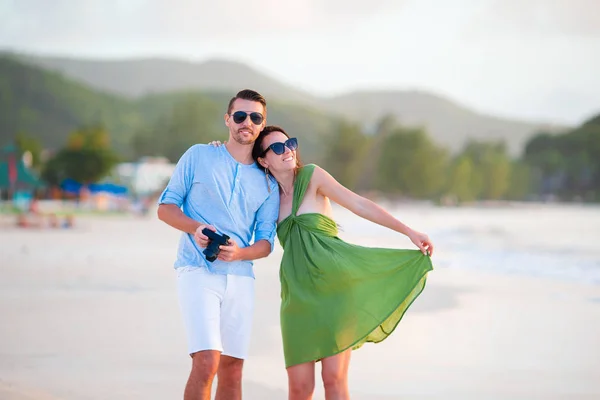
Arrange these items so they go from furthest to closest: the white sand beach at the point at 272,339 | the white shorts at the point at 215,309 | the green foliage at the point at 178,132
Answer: the green foliage at the point at 178,132 < the white sand beach at the point at 272,339 < the white shorts at the point at 215,309

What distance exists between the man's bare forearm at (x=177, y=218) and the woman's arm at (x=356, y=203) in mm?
683

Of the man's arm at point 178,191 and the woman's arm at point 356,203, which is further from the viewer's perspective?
the woman's arm at point 356,203

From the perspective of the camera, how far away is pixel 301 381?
13.6 feet

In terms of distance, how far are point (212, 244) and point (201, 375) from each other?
0.62 meters

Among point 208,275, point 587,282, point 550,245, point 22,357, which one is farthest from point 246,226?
point 550,245

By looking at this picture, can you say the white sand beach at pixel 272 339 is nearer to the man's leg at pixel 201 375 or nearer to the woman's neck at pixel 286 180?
the man's leg at pixel 201 375

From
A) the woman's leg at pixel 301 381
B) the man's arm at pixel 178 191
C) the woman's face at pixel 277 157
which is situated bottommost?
the woman's leg at pixel 301 381

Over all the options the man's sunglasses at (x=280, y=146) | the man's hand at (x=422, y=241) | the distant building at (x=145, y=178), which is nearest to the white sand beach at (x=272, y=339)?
the man's hand at (x=422, y=241)

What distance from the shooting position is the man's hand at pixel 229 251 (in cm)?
387

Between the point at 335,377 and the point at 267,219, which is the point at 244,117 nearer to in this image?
the point at 267,219

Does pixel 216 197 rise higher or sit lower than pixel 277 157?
lower

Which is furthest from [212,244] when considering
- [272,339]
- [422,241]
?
[272,339]

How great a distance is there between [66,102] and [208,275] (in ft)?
522

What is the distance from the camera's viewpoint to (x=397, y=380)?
20.7 ft
